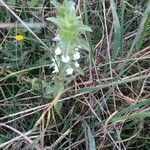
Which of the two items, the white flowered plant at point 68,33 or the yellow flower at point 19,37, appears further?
the yellow flower at point 19,37

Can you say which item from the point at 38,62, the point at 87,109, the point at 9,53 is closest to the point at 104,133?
the point at 87,109

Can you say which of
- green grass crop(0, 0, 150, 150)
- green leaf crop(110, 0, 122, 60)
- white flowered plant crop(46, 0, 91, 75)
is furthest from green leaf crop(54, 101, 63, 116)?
green leaf crop(110, 0, 122, 60)

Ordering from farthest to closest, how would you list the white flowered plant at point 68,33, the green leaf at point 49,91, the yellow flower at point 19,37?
the yellow flower at point 19,37 < the green leaf at point 49,91 < the white flowered plant at point 68,33

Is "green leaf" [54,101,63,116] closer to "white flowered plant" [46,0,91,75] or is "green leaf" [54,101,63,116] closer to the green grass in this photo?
the green grass

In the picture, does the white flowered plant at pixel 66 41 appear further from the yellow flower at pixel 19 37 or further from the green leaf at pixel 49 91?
the yellow flower at pixel 19 37

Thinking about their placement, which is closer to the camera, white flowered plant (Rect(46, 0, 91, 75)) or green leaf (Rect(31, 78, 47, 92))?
white flowered plant (Rect(46, 0, 91, 75))

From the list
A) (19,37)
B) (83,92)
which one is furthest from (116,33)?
(19,37)

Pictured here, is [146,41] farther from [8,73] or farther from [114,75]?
[8,73]

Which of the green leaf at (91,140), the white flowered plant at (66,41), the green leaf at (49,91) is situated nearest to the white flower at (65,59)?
the white flowered plant at (66,41)

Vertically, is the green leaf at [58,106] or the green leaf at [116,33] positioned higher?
the green leaf at [116,33]
